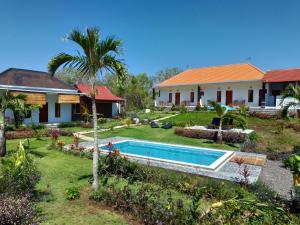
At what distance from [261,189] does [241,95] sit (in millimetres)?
29699

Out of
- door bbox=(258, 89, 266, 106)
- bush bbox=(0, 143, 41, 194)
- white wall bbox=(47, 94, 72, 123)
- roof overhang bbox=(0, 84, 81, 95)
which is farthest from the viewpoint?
door bbox=(258, 89, 266, 106)

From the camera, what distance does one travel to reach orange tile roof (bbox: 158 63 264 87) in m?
36.3

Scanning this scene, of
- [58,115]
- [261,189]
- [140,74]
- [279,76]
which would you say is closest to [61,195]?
[261,189]

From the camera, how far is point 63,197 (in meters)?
8.36

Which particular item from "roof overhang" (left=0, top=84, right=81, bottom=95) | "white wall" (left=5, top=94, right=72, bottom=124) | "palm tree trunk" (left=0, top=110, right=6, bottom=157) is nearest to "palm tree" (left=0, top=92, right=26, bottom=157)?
"palm tree trunk" (left=0, top=110, right=6, bottom=157)

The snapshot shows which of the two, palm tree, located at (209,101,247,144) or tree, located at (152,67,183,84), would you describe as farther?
tree, located at (152,67,183,84)

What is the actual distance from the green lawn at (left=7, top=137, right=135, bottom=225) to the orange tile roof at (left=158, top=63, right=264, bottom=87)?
29058 millimetres

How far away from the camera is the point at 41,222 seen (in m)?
6.34

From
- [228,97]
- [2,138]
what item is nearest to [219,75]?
[228,97]

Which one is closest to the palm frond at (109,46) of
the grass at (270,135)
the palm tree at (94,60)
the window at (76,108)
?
the palm tree at (94,60)

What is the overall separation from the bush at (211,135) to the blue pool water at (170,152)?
4192mm

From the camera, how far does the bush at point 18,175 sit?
7051mm

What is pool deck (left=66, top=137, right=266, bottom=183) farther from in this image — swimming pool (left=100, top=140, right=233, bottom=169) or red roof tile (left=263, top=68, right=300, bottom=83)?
red roof tile (left=263, top=68, right=300, bottom=83)

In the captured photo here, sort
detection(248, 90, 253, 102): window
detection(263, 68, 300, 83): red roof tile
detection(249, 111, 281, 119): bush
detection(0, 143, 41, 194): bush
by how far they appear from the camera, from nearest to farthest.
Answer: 1. detection(0, 143, 41, 194): bush
2. detection(249, 111, 281, 119): bush
3. detection(263, 68, 300, 83): red roof tile
4. detection(248, 90, 253, 102): window
